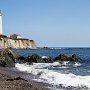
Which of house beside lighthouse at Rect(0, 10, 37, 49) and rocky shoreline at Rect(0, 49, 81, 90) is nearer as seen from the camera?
rocky shoreline at Rect(0, 49, 81, 90)

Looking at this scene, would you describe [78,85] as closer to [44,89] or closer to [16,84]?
[44,89]

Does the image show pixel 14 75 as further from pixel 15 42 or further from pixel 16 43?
pixel 16 43

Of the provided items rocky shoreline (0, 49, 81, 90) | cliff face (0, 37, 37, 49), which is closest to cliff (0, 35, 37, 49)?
cliff face (0, 37, 37, 49)

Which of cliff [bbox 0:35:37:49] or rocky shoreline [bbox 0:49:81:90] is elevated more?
cliff [bbox 0:35:37:49]

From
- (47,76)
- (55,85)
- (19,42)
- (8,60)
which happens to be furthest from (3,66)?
(19,42)

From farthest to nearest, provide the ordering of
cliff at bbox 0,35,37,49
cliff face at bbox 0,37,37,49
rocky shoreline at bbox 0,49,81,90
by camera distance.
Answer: cliff at bbox 0,35,37,49, cliff face at bbox 0,37,37,49, rocky shoreline at bbox 0,49,81,90

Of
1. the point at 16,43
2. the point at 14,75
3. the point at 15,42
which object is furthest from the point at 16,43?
the point at 14,75

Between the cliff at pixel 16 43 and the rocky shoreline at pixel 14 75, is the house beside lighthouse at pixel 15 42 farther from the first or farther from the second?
the rocky shoreline at pixel 14 75

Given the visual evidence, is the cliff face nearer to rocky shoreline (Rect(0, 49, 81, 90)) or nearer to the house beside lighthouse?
the house beside lighthouse

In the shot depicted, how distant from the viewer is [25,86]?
19.7 meters

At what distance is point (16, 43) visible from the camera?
16438 centimetres

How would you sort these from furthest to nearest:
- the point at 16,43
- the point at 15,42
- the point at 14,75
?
the point at 16,43, the point at 15,42, the point at 14,75

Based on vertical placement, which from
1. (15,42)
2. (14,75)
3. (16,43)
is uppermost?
(15,42)

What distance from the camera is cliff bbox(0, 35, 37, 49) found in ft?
460
